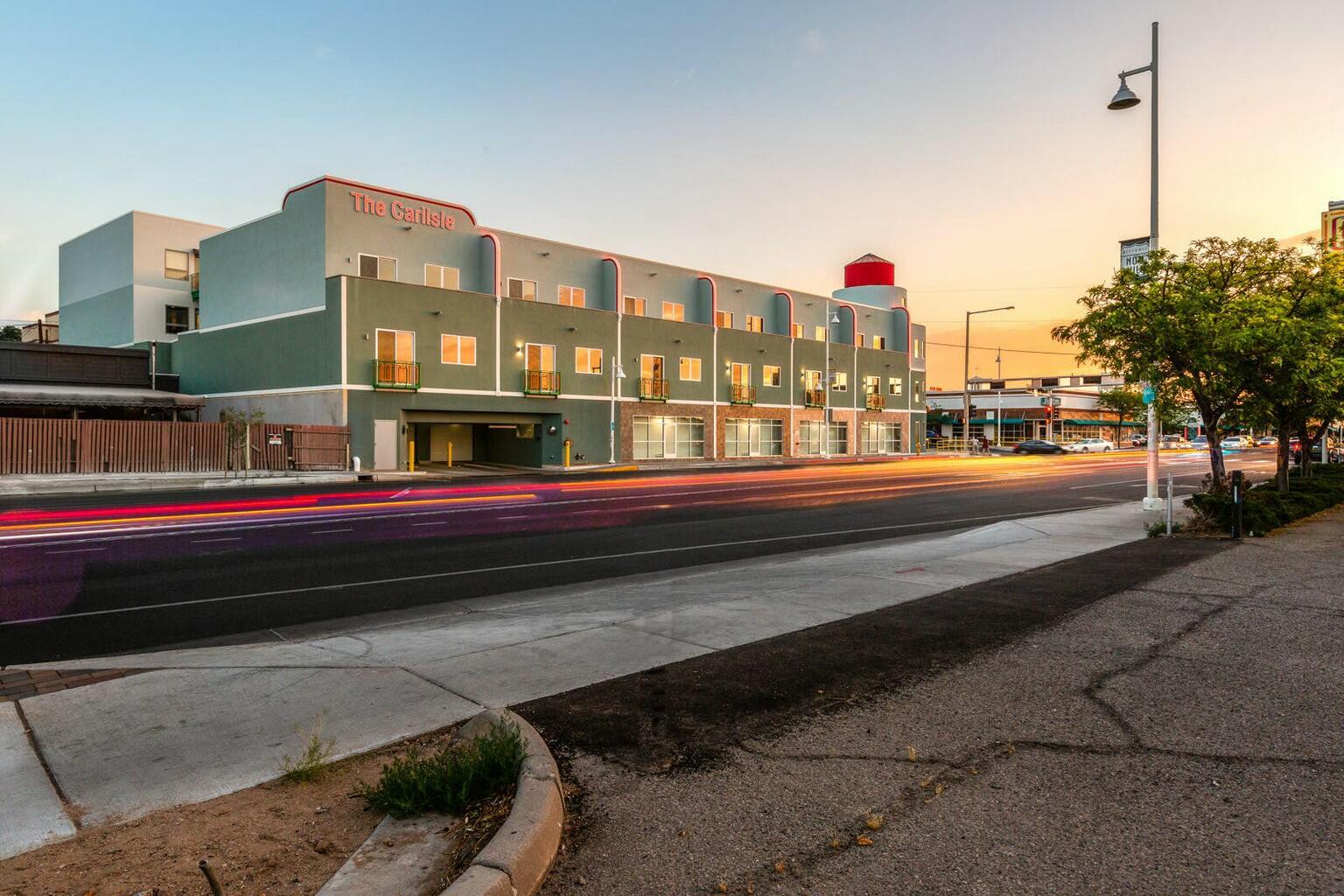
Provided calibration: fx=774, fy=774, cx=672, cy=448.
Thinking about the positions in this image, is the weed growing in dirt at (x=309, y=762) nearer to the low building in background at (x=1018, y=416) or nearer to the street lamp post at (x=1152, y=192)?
the street lamp post at (x=1152, y=192)

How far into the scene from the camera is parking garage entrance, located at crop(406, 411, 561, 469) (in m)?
41.1

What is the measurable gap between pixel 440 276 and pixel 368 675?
3692cm

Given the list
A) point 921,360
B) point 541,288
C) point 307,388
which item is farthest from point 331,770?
point 921,360

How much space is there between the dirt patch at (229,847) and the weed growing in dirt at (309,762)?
0.06m

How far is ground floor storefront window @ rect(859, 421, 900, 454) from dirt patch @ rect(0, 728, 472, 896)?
61995mm

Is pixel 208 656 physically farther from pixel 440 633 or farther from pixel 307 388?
pixel 307 388

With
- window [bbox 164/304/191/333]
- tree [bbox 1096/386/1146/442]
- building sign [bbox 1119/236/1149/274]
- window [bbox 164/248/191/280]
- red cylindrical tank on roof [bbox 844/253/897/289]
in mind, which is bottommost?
tree [bbox 1096/386/1146/442]

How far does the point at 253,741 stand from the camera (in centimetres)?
467

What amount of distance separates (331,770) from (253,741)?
787 millimetres

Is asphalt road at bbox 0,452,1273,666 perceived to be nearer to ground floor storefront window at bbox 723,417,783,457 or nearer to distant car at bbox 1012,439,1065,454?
ground floor storefront window at bbox 723,417,783,457

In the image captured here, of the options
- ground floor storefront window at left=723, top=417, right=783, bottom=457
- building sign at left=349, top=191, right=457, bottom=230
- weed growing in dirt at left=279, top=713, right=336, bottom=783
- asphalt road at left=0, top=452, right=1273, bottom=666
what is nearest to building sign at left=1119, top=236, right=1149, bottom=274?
asphalt road at left=0, top=452, right=1273, bottom=666

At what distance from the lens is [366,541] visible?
1410 cm

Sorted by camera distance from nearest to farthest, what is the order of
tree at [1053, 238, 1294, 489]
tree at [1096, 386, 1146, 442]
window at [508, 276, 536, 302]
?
tree at [1053, 238, 1294, 489], tree at [1096, 386, 1146, 442], window at [508, 276, 536, 302]

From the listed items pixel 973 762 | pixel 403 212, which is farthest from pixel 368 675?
pixel 403 212
